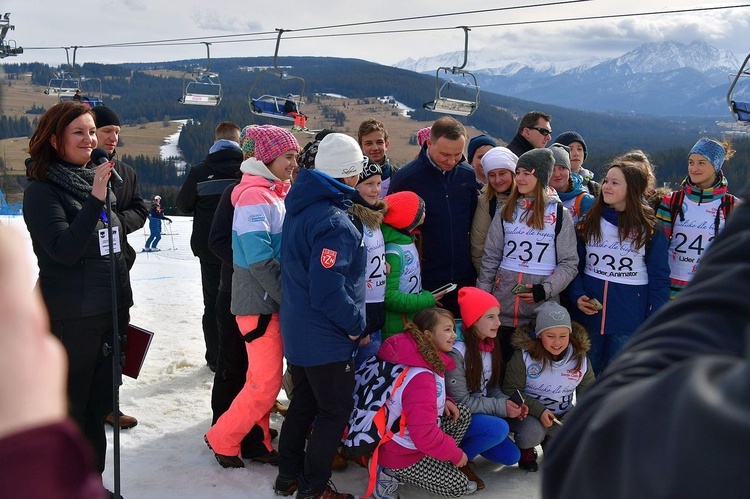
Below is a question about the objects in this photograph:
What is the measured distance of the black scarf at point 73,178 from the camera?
2.88m

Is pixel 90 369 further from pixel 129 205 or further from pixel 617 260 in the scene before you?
pixel 617 260

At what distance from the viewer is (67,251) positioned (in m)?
2.79

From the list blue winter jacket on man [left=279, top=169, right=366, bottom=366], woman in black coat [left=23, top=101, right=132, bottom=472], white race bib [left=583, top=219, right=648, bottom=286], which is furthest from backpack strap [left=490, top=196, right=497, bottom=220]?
woman in black coat [left=23, top=101, right=132, bottom=472]

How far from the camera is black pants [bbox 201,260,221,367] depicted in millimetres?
5027

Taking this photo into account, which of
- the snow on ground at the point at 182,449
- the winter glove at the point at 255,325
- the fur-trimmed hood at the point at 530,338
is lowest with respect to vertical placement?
the snow on ground at the point at 182,449

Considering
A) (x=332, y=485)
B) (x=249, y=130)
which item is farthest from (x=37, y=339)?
(x=249, y=130)

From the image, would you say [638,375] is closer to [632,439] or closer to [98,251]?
[632,439]

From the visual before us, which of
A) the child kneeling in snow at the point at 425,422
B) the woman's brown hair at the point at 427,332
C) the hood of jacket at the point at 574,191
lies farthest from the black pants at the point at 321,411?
the hood of jacket at the point at 574,191

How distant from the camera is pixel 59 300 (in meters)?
2.93

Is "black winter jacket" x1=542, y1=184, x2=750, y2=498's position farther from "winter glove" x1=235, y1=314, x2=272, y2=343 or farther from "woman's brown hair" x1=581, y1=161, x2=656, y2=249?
"woman's brown hair" x1=581, y1=161, x2=656, y2=249

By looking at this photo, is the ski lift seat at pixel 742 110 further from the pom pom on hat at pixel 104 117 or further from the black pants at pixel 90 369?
the black pants at pixel 90 369

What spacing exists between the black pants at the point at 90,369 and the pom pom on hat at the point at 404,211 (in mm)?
1614

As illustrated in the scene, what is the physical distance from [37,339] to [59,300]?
2758 mm

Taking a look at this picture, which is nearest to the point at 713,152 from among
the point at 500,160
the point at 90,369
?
the point at 500,160
